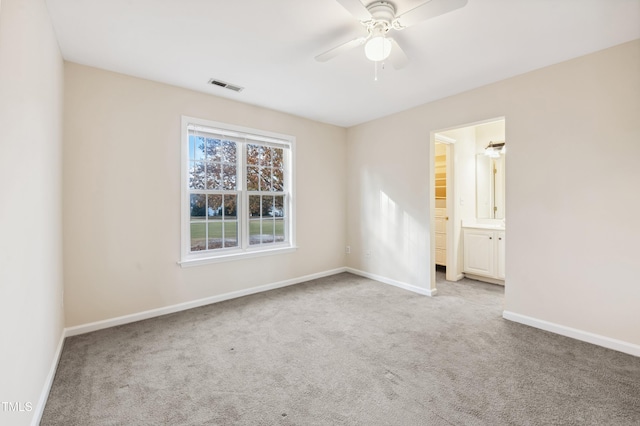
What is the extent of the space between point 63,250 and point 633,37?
531cm

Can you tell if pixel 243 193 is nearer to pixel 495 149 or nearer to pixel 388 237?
pixel 388 237

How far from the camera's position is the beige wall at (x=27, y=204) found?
1.24 m

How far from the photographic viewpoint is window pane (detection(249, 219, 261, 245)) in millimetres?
3999

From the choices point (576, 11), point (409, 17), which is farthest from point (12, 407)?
point (576, 11)

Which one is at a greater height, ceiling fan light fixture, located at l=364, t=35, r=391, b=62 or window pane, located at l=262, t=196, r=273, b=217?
ceiling fan light fixture, located at l=364, t=35, r=391, b=62

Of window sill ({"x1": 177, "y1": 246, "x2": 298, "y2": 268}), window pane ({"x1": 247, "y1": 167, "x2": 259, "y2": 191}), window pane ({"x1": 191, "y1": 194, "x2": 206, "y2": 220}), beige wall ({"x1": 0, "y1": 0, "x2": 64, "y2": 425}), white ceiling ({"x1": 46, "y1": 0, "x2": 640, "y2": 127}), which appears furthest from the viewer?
window pane ({"x1": 247, "y1": 167, "x2": 259, "y2": 191})

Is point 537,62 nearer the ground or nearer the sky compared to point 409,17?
Answer: nearer the sky

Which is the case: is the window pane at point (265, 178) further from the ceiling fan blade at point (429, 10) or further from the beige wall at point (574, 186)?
the ceiling fan blade at point (429, 10)

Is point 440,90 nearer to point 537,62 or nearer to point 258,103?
point 537,62

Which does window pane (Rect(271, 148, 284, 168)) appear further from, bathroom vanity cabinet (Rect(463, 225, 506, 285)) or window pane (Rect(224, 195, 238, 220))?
bathroom vanity cabinet (Rect(463, 225, 506, 285))

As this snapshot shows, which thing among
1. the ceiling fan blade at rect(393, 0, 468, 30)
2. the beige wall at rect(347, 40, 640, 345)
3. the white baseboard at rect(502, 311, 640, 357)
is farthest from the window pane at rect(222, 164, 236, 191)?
the white baseboard at rect(502, 311, 640, 357)

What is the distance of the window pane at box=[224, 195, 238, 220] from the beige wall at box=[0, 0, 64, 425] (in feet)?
5.66

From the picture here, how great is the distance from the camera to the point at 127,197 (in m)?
2.98

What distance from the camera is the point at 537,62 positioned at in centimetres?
271
